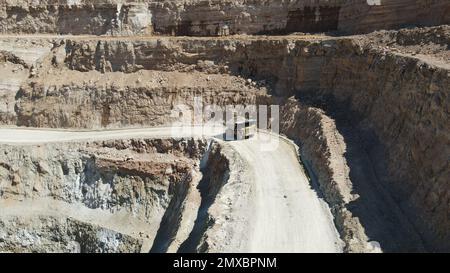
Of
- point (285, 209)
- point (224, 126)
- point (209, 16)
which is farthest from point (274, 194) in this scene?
point (209, 16)

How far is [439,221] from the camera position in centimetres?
1605

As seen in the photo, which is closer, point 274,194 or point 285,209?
point 285,209

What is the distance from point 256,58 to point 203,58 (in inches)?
139

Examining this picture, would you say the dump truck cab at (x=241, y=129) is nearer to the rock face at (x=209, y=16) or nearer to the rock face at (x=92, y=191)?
the rock face at (x=92, y=191)

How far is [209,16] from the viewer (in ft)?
109

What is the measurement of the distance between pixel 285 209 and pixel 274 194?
1395 millimetres

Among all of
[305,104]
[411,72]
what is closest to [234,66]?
[305,104]

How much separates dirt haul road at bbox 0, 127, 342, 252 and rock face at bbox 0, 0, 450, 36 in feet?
27.8

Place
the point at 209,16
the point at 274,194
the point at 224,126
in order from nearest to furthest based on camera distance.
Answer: the point at 274,194 < the point at 224,126 < the point at 209,16

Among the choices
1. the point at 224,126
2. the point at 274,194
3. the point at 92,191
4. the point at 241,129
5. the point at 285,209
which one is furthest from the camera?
Result: the point at 224,126

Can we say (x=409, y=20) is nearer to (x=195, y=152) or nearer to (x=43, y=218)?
(x=195, y=152)

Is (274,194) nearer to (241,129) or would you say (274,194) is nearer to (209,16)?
(241,129)

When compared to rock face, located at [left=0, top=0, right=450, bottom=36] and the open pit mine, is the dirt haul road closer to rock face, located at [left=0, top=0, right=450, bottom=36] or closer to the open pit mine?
the open pit mine
